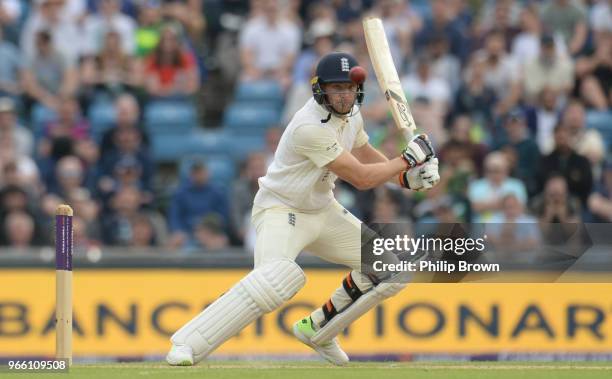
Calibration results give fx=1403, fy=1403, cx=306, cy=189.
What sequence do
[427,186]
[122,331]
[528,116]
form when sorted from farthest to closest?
[528,116]
[122,331]
[427,186]

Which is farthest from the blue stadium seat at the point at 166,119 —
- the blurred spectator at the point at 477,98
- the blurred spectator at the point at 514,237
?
the blurred spectator at the point at 514,237

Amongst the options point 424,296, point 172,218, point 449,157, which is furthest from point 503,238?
point 172,218

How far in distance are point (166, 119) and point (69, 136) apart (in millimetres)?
1231

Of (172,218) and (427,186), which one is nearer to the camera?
(427,186)

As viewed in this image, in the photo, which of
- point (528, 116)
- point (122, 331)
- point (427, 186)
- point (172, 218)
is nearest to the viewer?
point (427, 186)

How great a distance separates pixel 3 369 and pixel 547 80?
8476mm

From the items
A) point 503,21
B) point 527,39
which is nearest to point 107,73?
point 503,21

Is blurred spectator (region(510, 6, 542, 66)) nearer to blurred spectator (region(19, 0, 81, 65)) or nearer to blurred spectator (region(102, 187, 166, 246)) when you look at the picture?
blurred spectator (region(102, 187, 166, 246))

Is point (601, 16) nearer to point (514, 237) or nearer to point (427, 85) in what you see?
point (427, 85)

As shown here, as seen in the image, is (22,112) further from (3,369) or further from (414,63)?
(3,369)

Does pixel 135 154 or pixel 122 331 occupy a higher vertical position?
pixel 135 154

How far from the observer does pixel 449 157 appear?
1469 cm

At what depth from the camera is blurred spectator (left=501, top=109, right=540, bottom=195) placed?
48.1 ft

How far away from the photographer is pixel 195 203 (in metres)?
14.4
